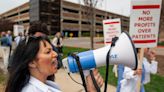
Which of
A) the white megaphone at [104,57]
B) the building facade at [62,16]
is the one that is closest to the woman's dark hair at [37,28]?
the white megaphone at [104,57]

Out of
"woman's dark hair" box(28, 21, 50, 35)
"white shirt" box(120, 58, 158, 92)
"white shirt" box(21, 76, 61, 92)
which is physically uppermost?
"woman's dark hair" box(28, 21, 50, 35)

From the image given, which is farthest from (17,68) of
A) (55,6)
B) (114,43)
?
(55,6)

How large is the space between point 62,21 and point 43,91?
327ft

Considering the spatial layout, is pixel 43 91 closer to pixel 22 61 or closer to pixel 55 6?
pixel 22 61

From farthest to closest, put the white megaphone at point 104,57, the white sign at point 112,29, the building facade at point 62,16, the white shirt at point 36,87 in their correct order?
the building facade at point 62,16 < the white sign at point 112,29 < the white megaphone at point 104,57 < the white shirt at point 36,87

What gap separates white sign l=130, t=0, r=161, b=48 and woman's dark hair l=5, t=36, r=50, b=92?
3214 millimetres

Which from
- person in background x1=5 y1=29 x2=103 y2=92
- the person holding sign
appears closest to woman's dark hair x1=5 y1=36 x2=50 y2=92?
person in background x1=5 y1=29 x2=103 y2=92

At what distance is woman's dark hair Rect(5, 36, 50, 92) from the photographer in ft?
8.76

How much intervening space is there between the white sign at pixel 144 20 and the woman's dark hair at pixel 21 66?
10.5 feet

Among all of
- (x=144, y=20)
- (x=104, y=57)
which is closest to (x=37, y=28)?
(x=144, y=20)

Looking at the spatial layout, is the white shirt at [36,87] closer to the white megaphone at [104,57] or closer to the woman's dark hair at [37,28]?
the white megaphone at [104,57]

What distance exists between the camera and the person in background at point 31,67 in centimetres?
266

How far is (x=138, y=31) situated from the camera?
5.83 m

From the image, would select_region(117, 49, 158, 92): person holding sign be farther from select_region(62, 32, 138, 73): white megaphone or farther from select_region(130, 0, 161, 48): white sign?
select_region(62, 32, 138, 73): white megaphone
